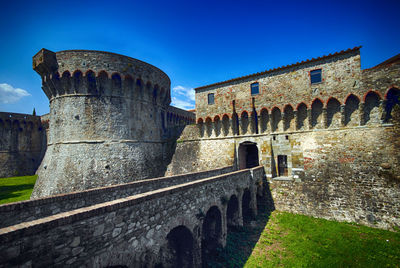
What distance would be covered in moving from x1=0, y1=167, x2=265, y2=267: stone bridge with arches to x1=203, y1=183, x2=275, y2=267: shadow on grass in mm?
729

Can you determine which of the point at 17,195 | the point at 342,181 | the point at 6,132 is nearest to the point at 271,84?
the point at 342,181

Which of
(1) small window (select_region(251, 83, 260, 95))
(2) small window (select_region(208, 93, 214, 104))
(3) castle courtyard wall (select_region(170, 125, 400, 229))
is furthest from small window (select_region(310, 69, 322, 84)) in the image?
(2) small window (select_region(208, 93, 214, 104))

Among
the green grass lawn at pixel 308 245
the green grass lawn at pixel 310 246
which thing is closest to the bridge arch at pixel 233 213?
the green grass lawn at pixel 308 245

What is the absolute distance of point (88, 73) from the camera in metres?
17.0

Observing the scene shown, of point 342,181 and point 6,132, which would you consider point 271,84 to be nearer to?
point 342,181

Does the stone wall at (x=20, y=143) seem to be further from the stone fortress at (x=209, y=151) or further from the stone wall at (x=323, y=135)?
the stone wall at (x=323, y=135)

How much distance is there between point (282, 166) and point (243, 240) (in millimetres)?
8293

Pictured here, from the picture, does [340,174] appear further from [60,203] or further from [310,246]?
[60,203]

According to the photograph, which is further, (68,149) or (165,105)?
(165,105)

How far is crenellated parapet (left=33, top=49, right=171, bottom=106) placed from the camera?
54.5ft

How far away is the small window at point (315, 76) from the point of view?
15.2 meters

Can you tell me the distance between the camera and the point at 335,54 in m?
14.4

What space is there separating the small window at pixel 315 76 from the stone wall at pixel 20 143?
4265cm

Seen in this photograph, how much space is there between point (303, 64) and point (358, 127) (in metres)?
6.62
